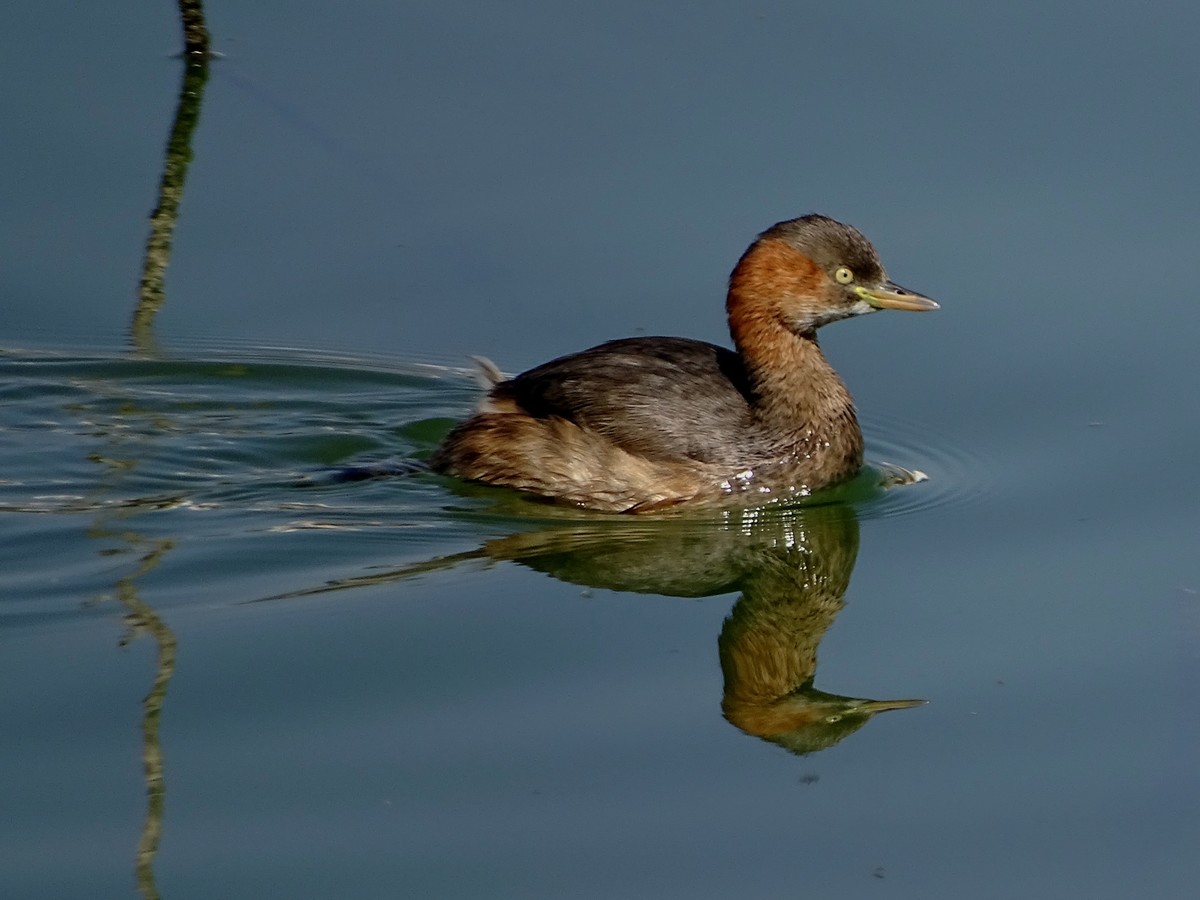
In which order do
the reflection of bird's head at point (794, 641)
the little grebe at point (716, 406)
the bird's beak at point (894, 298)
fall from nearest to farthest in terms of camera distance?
1. the reflection of bird's head at point (794, 641)
2. the little grebe at point (716, 406)
3. the bird's beak at point (894, 298)

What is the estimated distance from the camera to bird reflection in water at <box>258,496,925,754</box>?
6383 millimetres

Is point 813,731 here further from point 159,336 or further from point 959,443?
point 159,336

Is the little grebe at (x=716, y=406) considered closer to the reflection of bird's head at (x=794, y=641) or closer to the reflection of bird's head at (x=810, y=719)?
the reflection of bird's head at (x=794, y=641)

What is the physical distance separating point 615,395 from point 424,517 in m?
0.95

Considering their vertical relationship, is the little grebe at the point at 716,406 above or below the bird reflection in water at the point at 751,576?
above

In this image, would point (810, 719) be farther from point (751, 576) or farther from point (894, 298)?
point (894, 298)

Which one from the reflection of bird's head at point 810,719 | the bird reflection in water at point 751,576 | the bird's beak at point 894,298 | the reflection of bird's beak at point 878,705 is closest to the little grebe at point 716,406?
the bird's beak at point 894,298

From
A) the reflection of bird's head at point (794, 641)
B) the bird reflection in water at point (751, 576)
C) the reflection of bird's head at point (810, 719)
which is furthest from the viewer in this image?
the bird reflection in water at point (751, 576)

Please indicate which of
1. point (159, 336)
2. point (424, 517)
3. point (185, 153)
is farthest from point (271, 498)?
point (185, 153)

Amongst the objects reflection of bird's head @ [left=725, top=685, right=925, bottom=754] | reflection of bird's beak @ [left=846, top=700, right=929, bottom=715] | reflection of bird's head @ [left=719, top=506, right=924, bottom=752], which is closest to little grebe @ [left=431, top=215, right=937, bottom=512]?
reflection of bird's head @ [left=719, top=506, right=924, bottom=752]

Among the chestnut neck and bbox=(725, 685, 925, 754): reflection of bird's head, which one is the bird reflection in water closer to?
bbox=(725, 685, 925, 754): reflection of bird's head

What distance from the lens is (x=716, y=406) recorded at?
8320 millimetres

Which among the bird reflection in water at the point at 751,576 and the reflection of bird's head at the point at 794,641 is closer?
the reflection of bird's head at the point at 794,641

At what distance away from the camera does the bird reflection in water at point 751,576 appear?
20.9 feet
